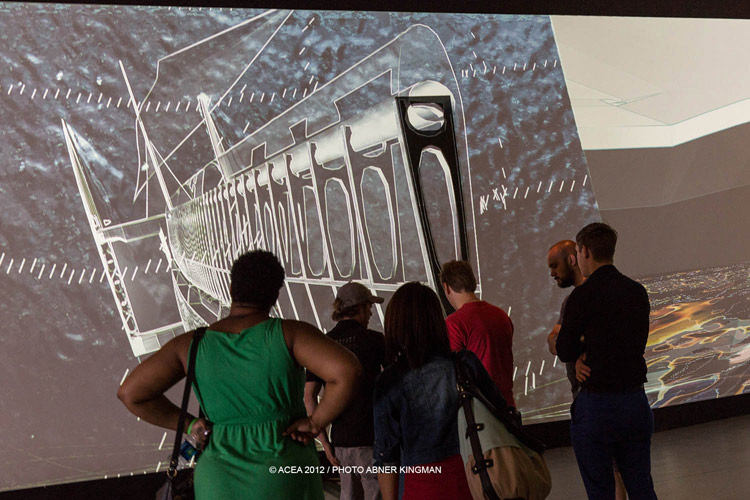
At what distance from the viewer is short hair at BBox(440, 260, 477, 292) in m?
2.87

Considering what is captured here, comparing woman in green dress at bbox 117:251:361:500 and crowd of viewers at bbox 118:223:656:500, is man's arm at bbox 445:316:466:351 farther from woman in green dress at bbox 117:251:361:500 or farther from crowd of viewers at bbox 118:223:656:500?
woman in green dress at bbox 117:251:361:500

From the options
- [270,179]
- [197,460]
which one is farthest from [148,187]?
[197,460]

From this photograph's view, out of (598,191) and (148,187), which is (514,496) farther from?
(598,191)

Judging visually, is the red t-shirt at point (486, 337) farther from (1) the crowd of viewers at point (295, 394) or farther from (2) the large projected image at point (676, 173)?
(2) the large projected image at point (676, 173)

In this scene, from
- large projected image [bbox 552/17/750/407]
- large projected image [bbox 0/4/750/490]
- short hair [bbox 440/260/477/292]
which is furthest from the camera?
large projected image [bbox 552/17/750/407]

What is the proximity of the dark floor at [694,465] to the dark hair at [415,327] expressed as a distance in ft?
7.74

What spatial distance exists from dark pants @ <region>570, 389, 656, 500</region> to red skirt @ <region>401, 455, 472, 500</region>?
782mm

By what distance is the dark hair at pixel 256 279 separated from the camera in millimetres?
1839

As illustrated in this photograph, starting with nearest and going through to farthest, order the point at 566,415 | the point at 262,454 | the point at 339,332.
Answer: the point at 262,454
the point at 339,332
the point at 566,415

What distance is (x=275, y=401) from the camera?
5.83ft

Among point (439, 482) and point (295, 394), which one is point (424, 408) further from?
point (295, 394)

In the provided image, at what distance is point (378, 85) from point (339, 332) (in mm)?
2549

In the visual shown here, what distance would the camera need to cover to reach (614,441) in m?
2.52

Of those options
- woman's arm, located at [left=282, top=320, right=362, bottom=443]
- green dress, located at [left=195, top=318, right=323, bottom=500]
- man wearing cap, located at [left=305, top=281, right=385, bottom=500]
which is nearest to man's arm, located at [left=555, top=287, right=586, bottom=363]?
man wearing cap, located at [left=305, top=281, right=385, bottom=500]
